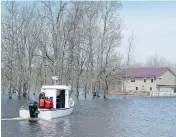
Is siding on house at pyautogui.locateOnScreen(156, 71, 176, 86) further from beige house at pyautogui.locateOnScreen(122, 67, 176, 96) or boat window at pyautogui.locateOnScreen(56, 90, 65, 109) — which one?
boat window at pyautogui.locateOnScreen(56, 90, 65, 109)

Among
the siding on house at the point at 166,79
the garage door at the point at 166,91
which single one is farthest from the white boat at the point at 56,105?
the siding on house at the point at 166,79

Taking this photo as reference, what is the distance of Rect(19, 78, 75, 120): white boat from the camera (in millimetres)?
24688

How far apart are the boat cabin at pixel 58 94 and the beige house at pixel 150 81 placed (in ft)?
165

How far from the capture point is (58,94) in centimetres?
2861

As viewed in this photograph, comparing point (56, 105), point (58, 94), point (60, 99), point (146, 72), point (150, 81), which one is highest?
point (146, 72)

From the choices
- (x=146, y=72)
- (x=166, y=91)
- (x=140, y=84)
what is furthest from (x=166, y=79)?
(x=140, y=84)

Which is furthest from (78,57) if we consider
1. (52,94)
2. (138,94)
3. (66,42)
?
(52,94)

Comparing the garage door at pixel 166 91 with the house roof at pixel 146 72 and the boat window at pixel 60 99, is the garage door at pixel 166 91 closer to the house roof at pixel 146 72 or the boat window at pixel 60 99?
the house roof at pixel 146 72

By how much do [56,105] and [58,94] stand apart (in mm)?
999

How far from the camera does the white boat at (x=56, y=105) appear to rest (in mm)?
24688

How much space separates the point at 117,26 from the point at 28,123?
43.6 metres

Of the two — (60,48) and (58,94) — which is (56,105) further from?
(60,48)

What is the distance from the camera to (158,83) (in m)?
80.4

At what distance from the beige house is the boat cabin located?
50279mm
